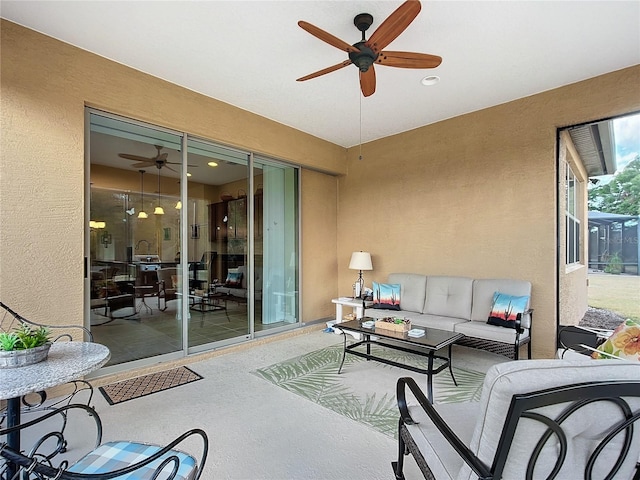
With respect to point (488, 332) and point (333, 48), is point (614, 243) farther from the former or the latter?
point (333, 48)

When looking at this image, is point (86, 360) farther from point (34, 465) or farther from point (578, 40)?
point (578, 40)

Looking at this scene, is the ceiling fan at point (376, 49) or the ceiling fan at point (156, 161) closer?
the ceiling fan at point (376, 49)

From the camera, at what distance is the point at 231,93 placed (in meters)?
4.03

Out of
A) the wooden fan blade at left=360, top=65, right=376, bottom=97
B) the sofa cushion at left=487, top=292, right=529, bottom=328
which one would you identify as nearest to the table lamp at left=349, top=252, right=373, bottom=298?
the sofa cushion at left=487, top=292, right=529, bottom=328

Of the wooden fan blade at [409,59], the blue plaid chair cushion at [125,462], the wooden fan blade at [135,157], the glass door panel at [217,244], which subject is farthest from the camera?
the glass door panel at [217,244]

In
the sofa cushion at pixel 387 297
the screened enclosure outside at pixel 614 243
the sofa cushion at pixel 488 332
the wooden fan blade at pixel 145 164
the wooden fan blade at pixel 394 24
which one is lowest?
the sofa cushion at pixel 488 332

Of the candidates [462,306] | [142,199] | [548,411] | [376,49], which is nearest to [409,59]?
[376,49]

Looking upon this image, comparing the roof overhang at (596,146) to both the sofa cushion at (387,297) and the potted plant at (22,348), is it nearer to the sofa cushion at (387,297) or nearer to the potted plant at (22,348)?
the sofa cushion at (387,297)

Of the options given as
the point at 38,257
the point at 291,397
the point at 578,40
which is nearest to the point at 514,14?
the point at 578,40

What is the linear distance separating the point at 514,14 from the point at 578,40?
0.84 meters

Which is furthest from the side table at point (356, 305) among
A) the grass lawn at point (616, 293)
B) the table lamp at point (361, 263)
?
the grass lawn at point (616, 293)

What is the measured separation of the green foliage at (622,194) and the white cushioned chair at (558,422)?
11.2 ft

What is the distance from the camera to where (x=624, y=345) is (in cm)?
209

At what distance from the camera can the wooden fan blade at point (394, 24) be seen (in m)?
2.06
